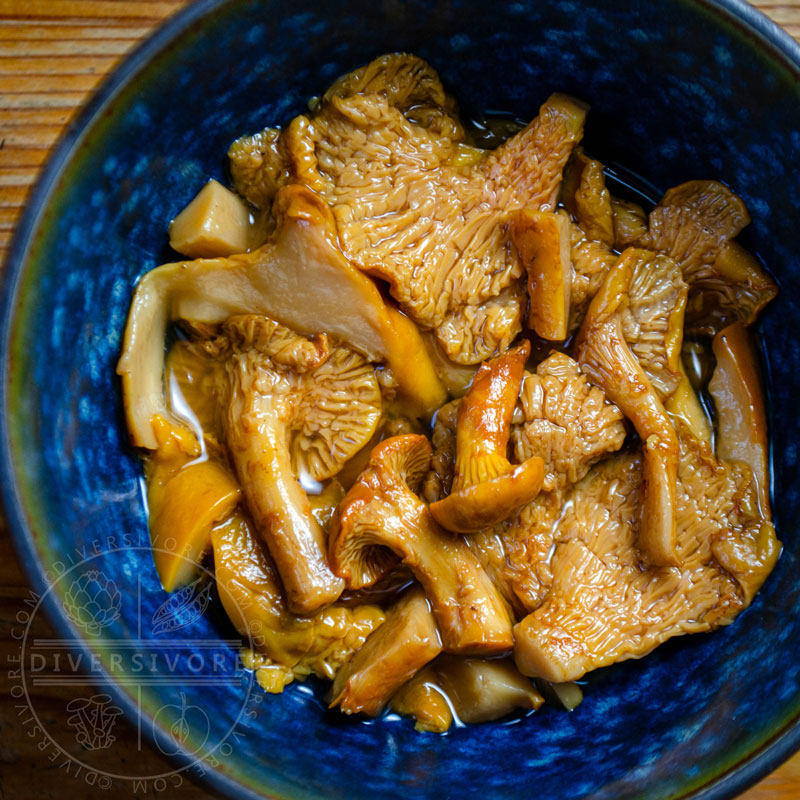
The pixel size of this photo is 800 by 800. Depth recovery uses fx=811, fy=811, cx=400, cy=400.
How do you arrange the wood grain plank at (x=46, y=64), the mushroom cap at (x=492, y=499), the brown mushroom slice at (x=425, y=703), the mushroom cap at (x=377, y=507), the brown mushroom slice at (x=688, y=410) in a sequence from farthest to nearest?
the wood grain plank at (x=46, y=64) → the brown mushroom slice at (x=688, y=410) → the brown mushroom slice at (x=425, y=703) → the mushroom cap at (x=377, y=507) → the mushroom cap at (x=492, y=499)

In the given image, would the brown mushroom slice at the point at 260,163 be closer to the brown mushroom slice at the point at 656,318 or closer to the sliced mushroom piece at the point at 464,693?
the brown mushroom slice at the point at 656,318

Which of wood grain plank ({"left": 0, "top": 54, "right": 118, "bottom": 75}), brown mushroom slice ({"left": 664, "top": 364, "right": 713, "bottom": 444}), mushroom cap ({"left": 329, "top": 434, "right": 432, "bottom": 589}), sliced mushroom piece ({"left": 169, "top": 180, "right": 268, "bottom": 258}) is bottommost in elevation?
mushroom cap ({"left": 329, "top": 434, "right": 432, "bottom": 589})

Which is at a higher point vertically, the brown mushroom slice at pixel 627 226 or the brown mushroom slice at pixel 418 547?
the brown mushroom slice at pixel 627 226

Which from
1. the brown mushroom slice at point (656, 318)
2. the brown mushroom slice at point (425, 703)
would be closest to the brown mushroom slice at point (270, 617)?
the brown mushroom slice at point (425, 703)

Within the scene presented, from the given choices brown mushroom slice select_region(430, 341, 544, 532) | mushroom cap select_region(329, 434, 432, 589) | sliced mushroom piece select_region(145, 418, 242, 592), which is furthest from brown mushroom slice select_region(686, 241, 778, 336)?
sliced mushroom piece select_region(145, 418, 242, 592)

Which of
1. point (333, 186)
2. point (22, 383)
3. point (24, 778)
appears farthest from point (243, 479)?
point (24, 778)

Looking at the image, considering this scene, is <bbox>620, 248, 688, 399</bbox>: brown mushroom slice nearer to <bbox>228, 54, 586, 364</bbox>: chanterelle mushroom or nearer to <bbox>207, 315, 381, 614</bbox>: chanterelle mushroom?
<bbox>228, 54, 586, 364</bbox>: chanterelle mushroom
